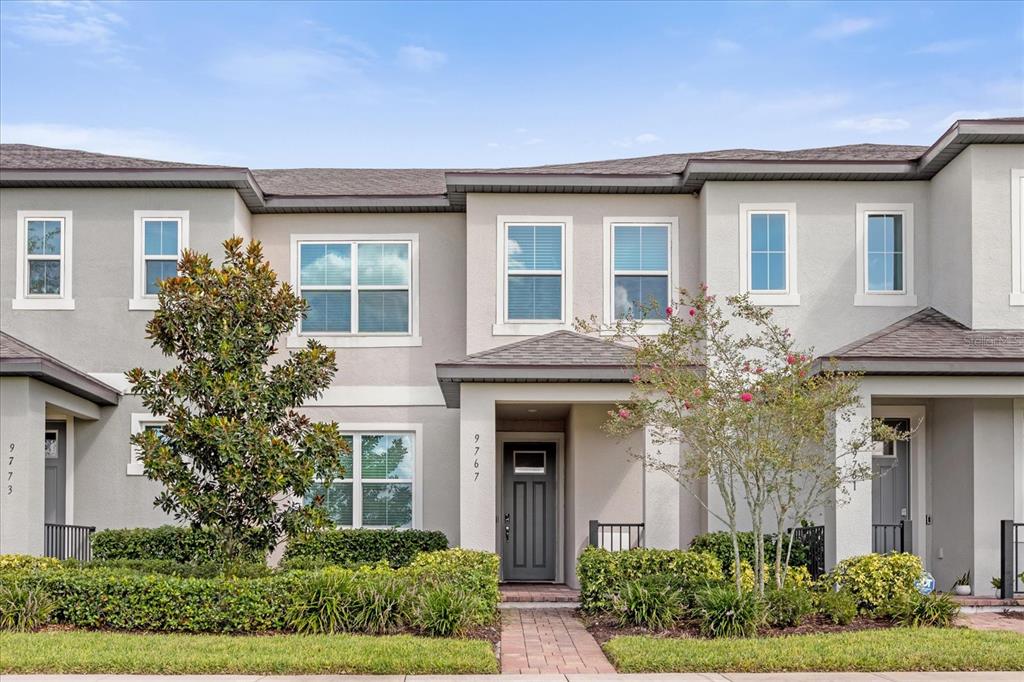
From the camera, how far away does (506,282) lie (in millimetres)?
18672

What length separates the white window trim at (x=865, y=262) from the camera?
18234mm

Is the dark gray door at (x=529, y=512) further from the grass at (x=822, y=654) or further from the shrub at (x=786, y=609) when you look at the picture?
the grass at (x=822, y=654)

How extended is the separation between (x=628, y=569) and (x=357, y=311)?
7175 mm

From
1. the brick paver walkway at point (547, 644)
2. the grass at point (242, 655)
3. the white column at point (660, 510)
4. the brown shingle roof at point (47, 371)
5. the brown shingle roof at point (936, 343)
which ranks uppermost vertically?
the brown shingle roof at point (936, 343)

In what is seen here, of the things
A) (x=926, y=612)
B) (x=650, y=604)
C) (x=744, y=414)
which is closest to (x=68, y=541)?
(x=650, y=604)

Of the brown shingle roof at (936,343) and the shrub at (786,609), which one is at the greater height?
the brown shingle roof at (936,343)

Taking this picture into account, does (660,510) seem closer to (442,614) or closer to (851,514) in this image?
(851,514)

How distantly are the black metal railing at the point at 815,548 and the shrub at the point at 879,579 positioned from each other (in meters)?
1.81

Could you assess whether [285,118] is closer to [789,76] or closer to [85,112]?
[85,112]

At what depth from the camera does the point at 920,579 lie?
1418 cm

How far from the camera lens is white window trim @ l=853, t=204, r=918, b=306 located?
18234 mm

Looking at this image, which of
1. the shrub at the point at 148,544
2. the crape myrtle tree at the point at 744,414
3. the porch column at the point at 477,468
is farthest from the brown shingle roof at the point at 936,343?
the shrub at the point at 148,544

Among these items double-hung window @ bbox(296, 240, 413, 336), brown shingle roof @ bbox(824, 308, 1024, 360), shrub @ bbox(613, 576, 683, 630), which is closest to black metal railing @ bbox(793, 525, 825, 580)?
brown shingle roof @ bbox(824, 308, 1024, 360)

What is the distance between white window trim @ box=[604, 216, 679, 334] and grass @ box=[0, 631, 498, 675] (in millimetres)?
7892
